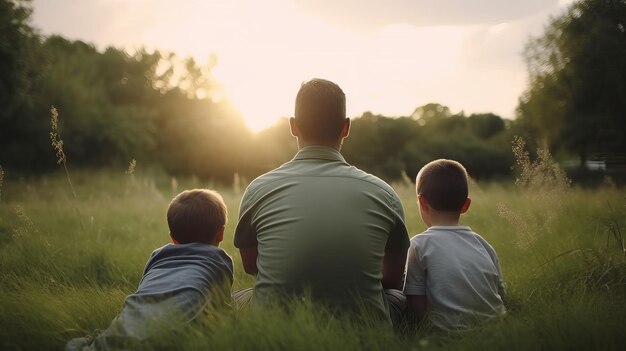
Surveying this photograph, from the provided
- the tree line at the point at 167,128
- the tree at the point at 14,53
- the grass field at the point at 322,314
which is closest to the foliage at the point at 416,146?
the tree line at the point at 167,128

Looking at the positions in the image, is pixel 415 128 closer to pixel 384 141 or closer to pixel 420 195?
pixel 384 141

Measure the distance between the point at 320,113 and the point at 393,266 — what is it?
3.08ft

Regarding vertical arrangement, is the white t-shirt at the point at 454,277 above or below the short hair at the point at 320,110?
below

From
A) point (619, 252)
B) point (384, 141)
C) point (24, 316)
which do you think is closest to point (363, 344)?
point (24, 316)

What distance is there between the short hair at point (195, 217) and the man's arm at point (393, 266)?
1084 millimetres

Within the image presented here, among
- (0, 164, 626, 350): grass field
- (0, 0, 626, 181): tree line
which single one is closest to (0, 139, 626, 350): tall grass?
(0, 164, 626, 350): grass field

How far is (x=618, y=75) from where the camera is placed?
6.75 metres

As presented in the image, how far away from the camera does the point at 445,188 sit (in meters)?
2.71

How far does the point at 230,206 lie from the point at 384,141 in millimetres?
19153

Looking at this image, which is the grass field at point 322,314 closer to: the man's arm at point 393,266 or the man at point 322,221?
the man at point 322,221

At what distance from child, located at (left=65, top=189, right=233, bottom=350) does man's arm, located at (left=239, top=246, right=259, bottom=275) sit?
0.17m

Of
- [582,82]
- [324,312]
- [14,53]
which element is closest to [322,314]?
[324,312]

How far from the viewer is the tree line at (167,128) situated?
651 inches

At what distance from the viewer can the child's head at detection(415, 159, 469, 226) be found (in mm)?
2713
